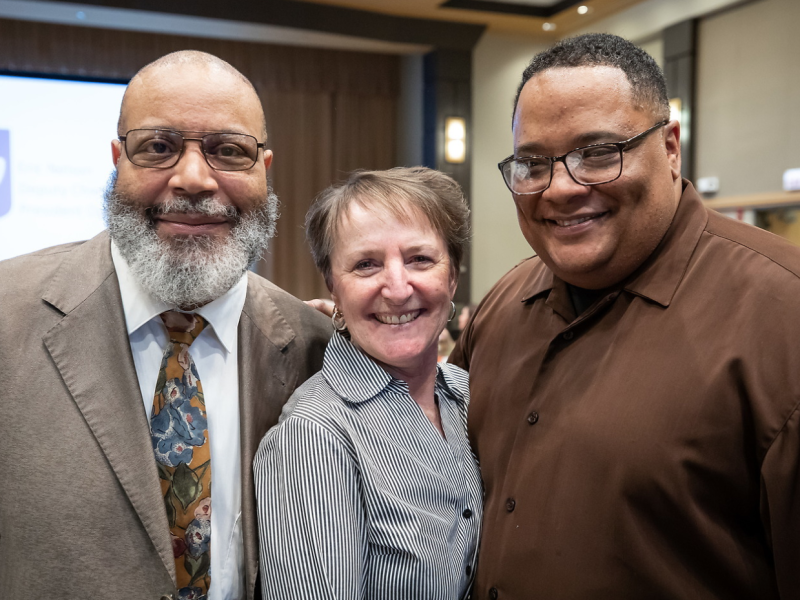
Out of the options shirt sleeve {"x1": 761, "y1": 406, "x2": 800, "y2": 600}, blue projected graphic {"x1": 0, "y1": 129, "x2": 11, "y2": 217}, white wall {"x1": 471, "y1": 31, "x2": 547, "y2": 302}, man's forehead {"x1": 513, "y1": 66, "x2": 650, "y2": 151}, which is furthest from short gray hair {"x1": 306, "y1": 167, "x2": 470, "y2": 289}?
white wall {"x1": 471, "y1": 31, "x2": 547, "y2": 302}

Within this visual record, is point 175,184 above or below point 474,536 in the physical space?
above

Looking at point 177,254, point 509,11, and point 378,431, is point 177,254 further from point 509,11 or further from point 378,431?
point 509,11

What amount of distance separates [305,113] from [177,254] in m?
5.91

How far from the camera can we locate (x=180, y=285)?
149cm

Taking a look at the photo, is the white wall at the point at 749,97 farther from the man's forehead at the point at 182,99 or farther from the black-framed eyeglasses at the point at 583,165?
the man's forehead at the point at 182,99

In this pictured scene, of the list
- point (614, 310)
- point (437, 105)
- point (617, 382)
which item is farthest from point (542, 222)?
point (437, 105)

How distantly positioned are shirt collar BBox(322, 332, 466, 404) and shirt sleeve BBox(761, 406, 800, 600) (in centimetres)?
72

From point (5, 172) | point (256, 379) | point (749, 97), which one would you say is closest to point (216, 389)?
point (256, 379)

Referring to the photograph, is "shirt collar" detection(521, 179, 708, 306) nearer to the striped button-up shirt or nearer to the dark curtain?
the striped button-up shirt

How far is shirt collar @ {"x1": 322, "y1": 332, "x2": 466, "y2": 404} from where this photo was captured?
4.83 ft

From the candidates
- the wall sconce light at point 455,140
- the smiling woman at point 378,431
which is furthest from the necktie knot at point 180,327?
the wall sconce light at point 455,140

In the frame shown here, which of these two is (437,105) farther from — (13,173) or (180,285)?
(180,285)

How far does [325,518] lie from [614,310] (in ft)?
2.42

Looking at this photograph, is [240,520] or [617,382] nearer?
[617,382]
